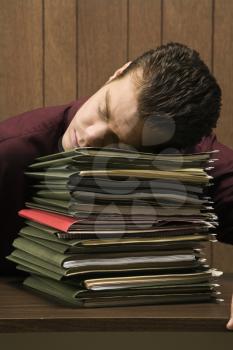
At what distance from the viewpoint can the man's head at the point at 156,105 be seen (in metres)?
0.99

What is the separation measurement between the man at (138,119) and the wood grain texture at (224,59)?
1.83 ft

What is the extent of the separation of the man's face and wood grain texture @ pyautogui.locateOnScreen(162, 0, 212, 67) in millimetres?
617

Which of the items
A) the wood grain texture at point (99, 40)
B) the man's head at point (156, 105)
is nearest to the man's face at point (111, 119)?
the man's head at point (156, 105)

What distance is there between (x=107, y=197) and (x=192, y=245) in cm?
14

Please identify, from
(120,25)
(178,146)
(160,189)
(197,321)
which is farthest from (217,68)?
(197,321)

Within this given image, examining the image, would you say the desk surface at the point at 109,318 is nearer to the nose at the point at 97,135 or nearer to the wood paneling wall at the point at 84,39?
the nose at the point at 97,135

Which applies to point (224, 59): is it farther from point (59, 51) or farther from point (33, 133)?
point (33, 133)

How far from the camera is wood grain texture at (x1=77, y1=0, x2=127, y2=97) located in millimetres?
1604

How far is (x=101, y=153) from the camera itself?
32.1 inches

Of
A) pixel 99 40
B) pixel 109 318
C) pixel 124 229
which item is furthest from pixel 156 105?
pixel 99 40

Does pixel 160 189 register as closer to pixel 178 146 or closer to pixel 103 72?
pixel 178 146

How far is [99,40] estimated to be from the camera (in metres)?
1.62

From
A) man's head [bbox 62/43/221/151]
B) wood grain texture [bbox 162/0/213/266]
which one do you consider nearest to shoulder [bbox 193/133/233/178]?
man's head [bbox 62/43/221/151]

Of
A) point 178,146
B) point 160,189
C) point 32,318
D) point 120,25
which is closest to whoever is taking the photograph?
point 32,318
